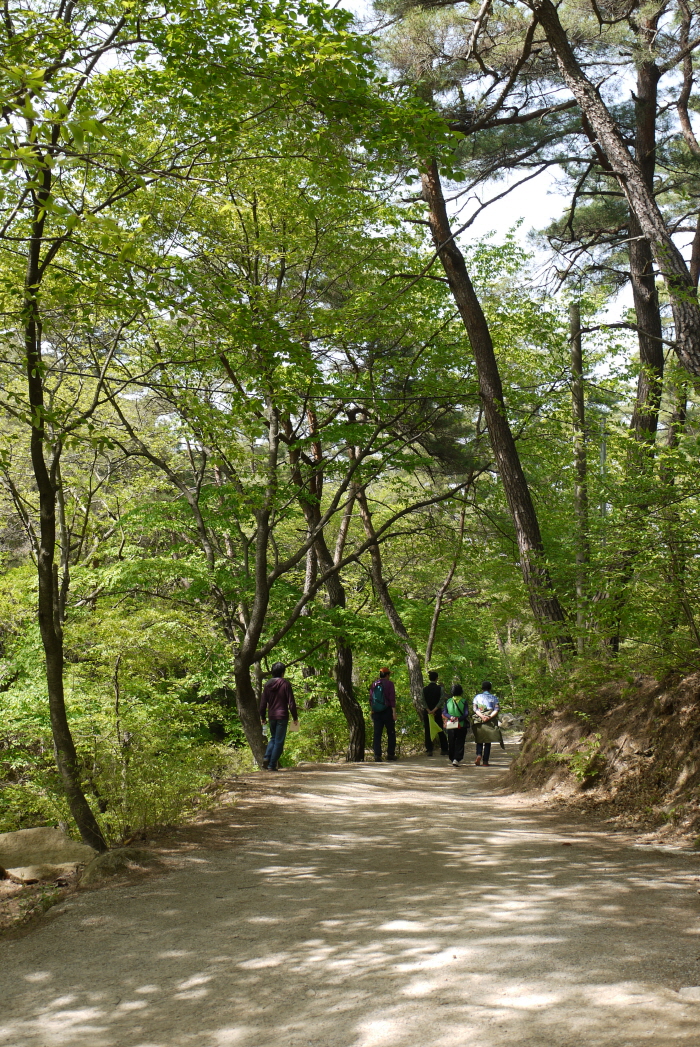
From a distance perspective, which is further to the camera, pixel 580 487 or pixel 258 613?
pixel 258 613

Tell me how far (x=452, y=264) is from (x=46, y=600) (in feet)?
27.0

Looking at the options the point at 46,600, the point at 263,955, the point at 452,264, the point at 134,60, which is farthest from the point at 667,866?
the point at 452,264

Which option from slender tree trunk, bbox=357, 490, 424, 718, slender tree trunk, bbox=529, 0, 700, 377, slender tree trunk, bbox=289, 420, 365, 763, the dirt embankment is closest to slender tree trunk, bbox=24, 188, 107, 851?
the dirt embankment

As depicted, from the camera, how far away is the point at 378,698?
14539 mm

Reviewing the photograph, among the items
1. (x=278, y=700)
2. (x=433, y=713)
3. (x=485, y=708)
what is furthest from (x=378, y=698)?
(x=278, y=700)

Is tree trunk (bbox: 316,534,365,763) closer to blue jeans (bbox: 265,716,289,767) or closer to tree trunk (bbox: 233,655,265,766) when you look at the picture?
tree trunk (bbox: 233,655,265,766)

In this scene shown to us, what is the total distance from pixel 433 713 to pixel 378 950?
11.9m

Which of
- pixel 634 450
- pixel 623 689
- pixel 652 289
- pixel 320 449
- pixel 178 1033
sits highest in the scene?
pixel 652 289

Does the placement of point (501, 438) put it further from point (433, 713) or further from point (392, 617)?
point (392, 617)

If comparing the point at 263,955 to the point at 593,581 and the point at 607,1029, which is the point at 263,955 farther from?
the point at 593,581

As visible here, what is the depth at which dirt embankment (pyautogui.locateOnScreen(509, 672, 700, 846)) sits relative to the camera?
660cm

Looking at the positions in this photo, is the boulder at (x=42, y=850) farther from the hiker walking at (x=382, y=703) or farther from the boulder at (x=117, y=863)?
the hiker walking at (x=382, y=703)

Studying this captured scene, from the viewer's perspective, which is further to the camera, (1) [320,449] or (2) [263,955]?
(1) [320,449]

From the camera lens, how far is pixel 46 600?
20.7 feet
